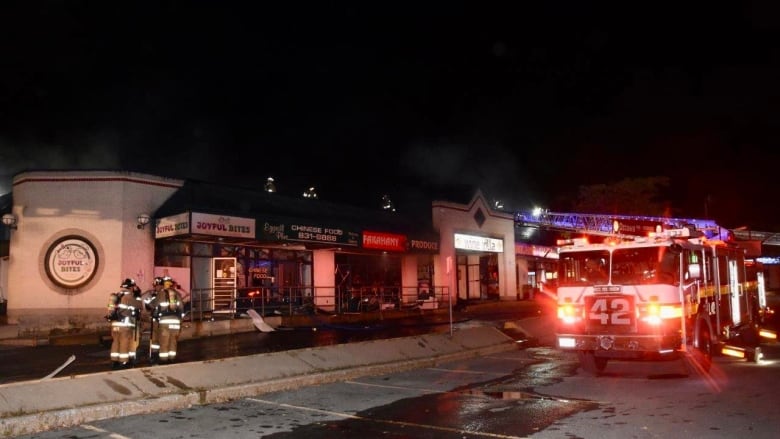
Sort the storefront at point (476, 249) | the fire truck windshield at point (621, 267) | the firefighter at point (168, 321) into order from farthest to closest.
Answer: the storefront at point (476, 249) < the firefighter at point (168, 321) < the fire truck windshield at point (621, 267)

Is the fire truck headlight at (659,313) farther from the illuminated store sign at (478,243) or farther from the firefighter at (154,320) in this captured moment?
the illuminated store sign at (478,243)

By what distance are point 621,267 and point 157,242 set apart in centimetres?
1470

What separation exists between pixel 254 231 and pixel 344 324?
13.8ft

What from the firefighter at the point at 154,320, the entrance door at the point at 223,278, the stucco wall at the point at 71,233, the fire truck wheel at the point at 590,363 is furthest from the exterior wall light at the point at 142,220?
the fire truck wheel at the point at 590,363

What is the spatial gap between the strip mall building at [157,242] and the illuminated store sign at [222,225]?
30 mm

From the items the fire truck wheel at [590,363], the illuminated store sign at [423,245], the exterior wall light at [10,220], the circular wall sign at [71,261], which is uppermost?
the exterior wall light at [10,220]

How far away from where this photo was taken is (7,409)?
7328mm

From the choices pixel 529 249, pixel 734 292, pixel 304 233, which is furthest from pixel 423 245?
pixel 734 292

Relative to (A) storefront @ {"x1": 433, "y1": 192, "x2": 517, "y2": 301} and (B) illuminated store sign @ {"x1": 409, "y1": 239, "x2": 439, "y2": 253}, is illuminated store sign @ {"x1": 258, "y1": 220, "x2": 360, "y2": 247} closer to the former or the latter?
(B) illuminated store sign @ {"x1": 409, "y1": 239, "x2": 439, "y2": 253}

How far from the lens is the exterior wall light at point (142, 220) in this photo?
19.3 meters

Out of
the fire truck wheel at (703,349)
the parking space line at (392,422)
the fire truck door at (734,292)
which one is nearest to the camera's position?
the parking space line at (392,422)

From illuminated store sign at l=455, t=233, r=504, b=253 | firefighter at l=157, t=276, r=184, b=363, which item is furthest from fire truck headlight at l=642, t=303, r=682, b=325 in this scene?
illuminated store sign at l=455, t=233, r=504, b=253

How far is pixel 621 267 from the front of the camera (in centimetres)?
1040

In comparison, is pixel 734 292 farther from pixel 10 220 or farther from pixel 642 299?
pixel 10 220
